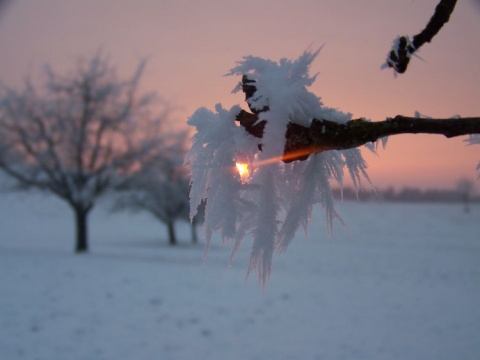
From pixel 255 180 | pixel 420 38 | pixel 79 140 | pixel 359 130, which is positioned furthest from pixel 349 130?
pixel 79 140

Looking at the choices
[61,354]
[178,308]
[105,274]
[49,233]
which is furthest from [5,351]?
[49,233]

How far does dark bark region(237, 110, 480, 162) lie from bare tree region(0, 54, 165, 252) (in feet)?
52.2

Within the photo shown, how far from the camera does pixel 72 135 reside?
15844mm

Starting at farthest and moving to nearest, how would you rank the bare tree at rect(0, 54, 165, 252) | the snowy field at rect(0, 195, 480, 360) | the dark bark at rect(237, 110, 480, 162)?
1. the bare tree at rect(0, 54, 165, 252)
2. the snowy field at rect(0, 195, 480, 360)
3. the dark bark at rect(237, 110, 480, 162)

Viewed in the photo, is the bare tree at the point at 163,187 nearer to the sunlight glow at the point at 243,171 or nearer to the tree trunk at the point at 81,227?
the tree trunk at the point at 81,227

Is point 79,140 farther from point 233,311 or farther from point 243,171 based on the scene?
point 243,171

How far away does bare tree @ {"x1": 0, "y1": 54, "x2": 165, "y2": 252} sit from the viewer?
1570cm

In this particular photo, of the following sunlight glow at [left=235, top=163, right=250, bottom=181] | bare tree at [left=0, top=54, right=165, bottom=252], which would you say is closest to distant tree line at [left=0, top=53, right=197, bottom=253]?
bare tree at [left=0, top=54, right=165, bottom=252]

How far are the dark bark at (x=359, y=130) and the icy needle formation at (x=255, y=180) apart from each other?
0.06 metres

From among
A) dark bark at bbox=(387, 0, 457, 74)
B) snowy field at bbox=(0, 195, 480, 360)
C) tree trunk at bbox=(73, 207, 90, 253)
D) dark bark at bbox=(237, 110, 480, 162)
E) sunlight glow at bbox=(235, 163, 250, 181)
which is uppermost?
dark bark at bbox=(387, 0, 457, 74)

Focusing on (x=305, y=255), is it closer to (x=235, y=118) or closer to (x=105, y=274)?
(x=105, y=274)

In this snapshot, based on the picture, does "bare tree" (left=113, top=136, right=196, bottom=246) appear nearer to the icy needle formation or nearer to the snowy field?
the snowy field

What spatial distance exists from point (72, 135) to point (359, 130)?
53.8 feet

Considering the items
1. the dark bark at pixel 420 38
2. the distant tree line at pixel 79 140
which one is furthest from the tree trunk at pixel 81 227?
the dark bark at pixel 420 38
